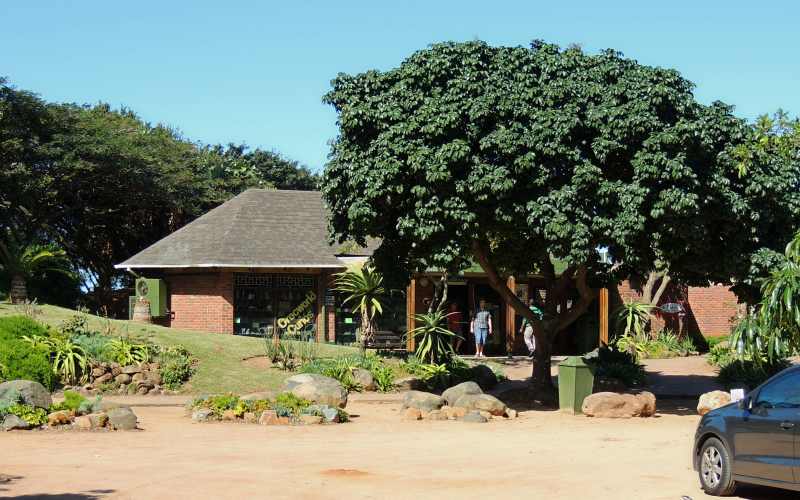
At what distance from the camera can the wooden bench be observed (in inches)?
1208

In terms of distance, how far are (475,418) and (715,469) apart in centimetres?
796

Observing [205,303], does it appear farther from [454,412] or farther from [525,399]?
[454,412]

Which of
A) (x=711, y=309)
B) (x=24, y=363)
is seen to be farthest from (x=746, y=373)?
(x=24, y=363)

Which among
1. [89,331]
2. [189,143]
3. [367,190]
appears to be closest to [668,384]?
[367,190]

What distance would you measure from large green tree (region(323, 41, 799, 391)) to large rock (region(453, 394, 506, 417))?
2.58 metres

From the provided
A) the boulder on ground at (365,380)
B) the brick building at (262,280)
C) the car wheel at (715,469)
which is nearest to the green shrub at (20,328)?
the boulder on ground at (365,380)

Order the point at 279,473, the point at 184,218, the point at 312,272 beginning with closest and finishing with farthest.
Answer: the point at 279,473, the point at 312,272, the point at 184,218

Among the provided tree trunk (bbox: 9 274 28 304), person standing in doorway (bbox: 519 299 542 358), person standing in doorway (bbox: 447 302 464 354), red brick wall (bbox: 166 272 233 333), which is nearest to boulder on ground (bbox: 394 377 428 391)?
person standing in doorway (bbox: 519 299 542 358)

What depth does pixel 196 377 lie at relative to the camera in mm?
22844

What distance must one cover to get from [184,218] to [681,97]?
28821 millimetres

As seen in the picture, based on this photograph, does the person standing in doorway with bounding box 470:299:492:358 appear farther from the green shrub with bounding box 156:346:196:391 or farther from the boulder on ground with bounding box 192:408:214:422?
the boulder on ground with bounding box 192:408:214:422

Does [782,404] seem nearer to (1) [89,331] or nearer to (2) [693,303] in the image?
(1) [89,331]

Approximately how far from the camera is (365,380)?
2308cm

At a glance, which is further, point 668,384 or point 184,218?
point 184,218
